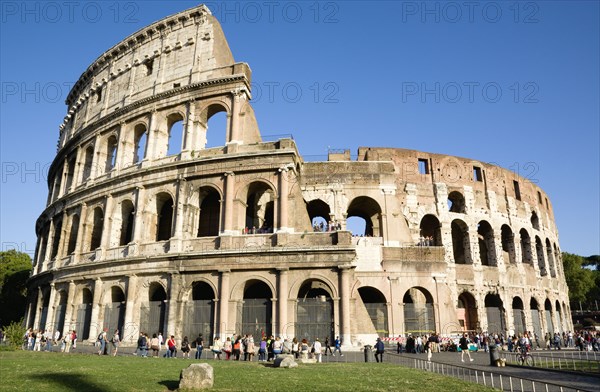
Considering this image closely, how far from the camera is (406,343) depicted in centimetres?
1917

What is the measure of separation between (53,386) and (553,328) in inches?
1273

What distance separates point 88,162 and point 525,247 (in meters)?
31.7

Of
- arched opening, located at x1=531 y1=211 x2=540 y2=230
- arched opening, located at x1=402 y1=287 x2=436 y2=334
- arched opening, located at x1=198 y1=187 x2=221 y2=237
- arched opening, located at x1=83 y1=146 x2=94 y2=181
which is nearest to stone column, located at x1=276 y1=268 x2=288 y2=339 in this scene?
arched opening, located at x1=198 y1=187 x2=221 y2=237

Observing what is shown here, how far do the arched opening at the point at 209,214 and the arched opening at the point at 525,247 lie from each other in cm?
2217

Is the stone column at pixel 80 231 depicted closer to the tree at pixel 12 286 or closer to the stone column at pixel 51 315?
the stone column at pixel 51 315

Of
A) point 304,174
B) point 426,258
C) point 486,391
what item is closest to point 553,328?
point 426,258

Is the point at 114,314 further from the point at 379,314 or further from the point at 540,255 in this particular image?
the point at 540,255

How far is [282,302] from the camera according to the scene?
706 inches

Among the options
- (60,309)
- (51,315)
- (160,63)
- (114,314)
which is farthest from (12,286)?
(160,63)

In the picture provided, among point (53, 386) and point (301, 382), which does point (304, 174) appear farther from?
point (53, 386)

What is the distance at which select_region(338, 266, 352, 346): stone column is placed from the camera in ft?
57.1

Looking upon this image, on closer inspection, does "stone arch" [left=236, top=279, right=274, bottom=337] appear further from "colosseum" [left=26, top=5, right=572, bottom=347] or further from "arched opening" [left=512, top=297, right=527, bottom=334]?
"arched opening" [left=512, top=297, right=527, bottom=334]

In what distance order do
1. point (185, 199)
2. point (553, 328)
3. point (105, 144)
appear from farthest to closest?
1. point (553, 328)
2. point (105, 144)
3. point (185, 199)

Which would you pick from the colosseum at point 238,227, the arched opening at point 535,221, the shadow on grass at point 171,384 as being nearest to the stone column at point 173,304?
the colosseum at point 238,227
